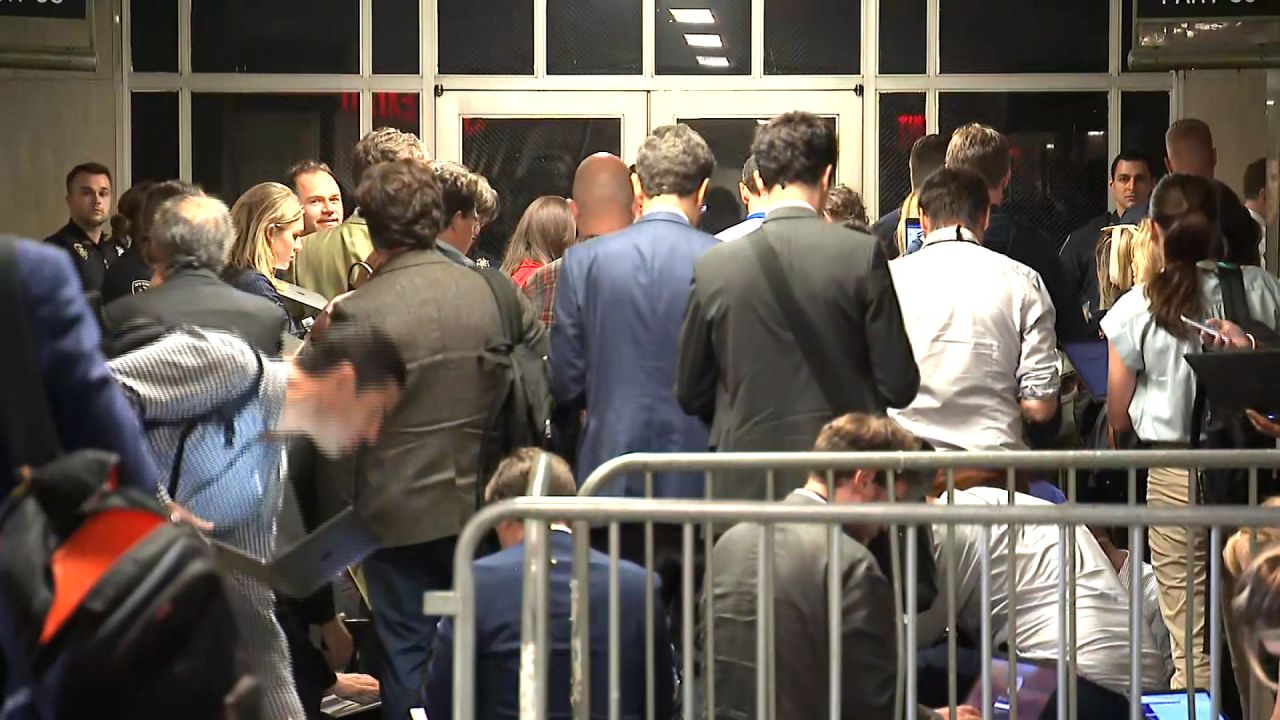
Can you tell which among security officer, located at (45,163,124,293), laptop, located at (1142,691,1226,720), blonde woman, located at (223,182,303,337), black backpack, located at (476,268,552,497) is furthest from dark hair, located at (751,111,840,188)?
security officer, located at (45,163,124,293)

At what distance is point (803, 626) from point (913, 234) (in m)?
3.63

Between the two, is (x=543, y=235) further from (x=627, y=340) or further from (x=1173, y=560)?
(x=1173, y=560)

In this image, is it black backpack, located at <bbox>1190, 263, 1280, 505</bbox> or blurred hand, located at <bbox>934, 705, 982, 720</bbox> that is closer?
blurred hand, located at <bbox>934, 705, 982, 720</bbox>

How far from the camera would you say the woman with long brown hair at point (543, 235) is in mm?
8156

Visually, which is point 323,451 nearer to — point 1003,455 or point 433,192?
point 1003,455

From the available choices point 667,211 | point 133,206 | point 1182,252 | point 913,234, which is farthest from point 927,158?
point 133,206

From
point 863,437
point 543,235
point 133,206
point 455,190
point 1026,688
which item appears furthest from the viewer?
point 133,206

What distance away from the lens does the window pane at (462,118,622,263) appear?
13.9 metres

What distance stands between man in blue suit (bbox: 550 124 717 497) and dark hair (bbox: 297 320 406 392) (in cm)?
281

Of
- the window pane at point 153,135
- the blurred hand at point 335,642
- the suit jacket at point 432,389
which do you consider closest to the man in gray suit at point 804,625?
the suit jacket at point 432,389

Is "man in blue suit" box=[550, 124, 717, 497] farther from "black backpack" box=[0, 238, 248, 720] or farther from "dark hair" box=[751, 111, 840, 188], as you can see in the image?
"black backpack" box=[0, 238, 248, 720]

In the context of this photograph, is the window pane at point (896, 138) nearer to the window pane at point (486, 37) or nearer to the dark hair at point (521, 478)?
the window pane at point (486, 37)

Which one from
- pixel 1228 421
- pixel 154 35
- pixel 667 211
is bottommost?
pixel 1228 421

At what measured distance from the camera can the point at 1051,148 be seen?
543 inches
